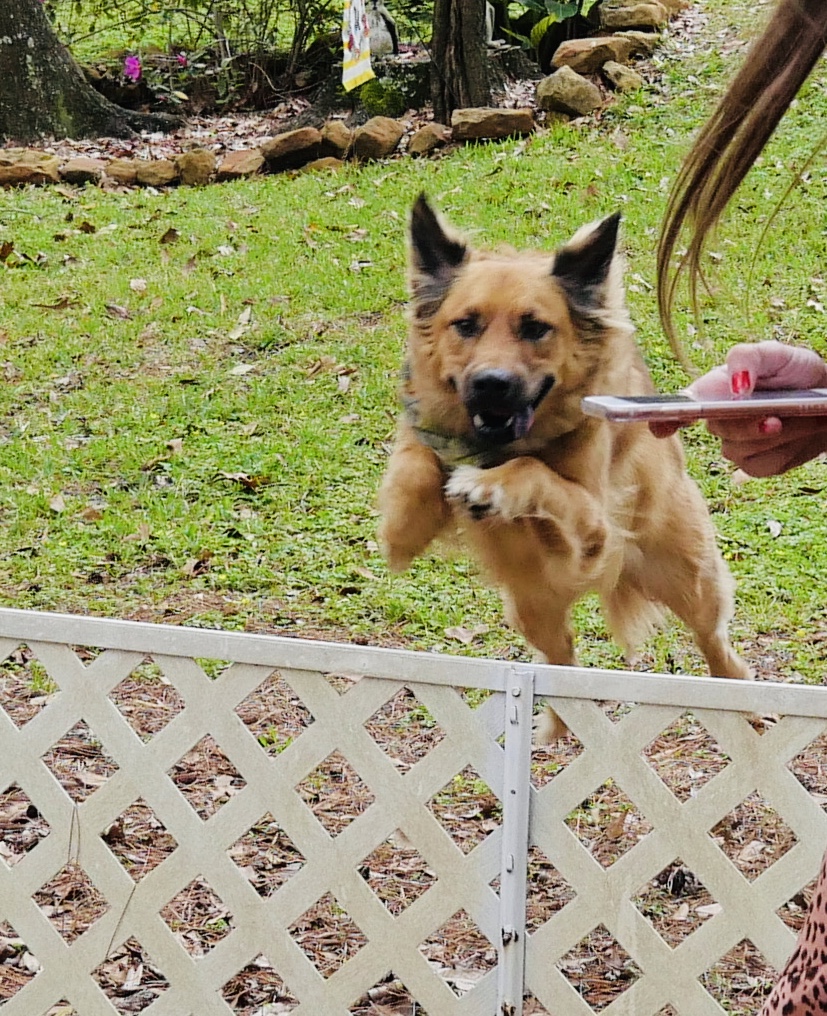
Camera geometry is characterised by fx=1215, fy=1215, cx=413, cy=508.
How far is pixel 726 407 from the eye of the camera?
3.29 ft

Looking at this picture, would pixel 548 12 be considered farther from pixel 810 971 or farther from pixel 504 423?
pixel 810 971

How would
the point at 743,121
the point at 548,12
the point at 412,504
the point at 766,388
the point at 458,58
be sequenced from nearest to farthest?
the point at 743,121 < the point at 766,388 < the point at 412,504 < the point at 458,58 < the point at 548,12

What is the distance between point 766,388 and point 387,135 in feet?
11.3

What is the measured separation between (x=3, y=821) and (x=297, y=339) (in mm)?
1815

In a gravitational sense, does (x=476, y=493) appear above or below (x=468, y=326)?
below

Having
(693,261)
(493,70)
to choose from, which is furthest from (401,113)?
(693,261)

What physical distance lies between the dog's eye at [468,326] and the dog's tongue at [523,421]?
14 cm

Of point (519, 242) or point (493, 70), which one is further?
point (493, 70)

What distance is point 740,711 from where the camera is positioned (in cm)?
172

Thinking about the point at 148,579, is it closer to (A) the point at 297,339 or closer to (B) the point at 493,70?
(A) the point at 297,339

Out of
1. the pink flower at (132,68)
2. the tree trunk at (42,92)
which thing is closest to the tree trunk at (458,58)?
the tree trunk at (42,92)

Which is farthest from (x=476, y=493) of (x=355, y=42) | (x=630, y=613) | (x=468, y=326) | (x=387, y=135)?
(x=387, y=135)

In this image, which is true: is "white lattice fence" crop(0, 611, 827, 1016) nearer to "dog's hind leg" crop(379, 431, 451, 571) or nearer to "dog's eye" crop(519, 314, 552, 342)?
"dog's hind leg" crop(379, 431, 451, 571)

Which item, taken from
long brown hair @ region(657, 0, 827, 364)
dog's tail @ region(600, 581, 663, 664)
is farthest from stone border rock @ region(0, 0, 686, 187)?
long brown hair @ region(657, 0, 827, 364)
